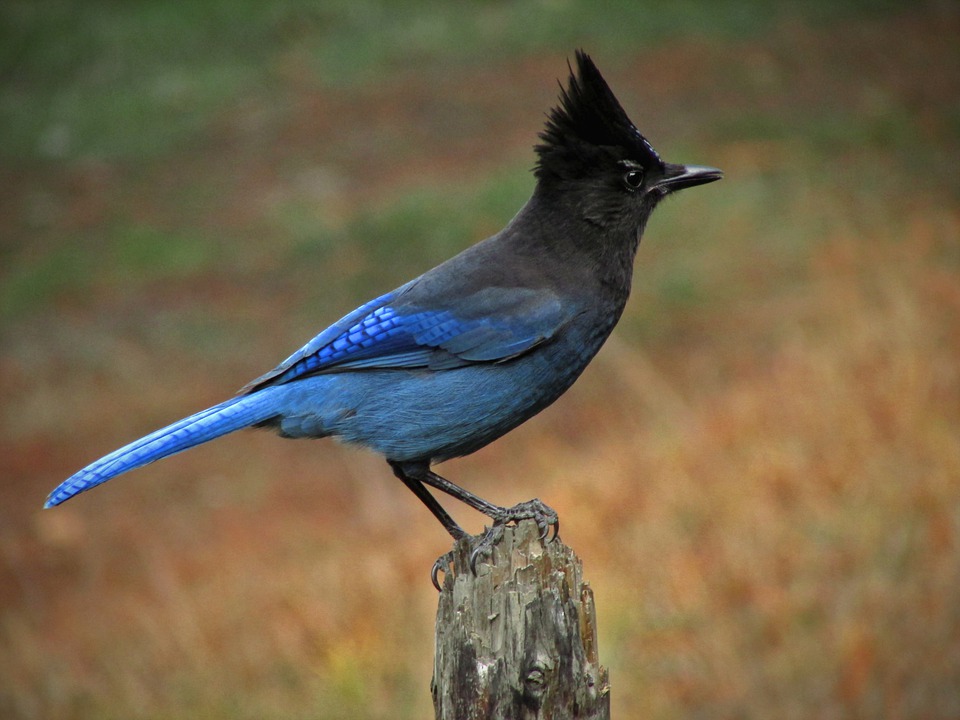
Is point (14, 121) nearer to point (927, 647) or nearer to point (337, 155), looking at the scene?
point (337, 155)

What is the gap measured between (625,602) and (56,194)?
7.90m

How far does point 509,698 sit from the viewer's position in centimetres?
262

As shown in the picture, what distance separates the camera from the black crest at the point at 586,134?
370 centimetres

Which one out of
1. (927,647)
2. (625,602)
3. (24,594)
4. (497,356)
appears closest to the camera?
(497,356)

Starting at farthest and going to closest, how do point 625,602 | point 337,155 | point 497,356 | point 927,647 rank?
point 337,155
point 625,602
point 927,647
point 497,356

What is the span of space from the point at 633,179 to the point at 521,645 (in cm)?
177

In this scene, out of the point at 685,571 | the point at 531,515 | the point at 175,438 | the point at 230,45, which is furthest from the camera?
the point at 230,45

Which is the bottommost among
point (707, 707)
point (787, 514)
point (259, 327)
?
point (707, 707)

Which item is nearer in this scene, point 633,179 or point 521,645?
point 521,645

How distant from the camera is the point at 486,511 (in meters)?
3.52

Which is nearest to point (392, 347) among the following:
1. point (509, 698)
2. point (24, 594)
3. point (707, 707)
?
point (509, 698)

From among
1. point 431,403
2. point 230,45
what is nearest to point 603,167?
point 431,403

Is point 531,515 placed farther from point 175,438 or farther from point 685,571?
point 685,571

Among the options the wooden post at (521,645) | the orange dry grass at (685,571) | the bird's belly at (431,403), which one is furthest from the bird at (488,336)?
the orange dry grass at (685,571)
